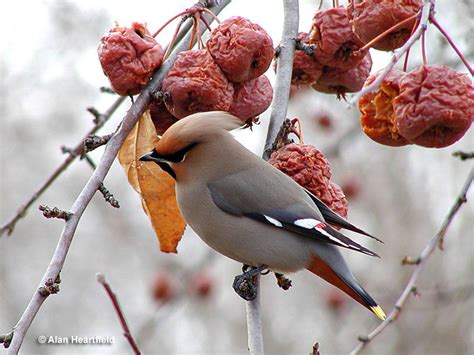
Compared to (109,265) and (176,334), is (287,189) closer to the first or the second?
(176,334)

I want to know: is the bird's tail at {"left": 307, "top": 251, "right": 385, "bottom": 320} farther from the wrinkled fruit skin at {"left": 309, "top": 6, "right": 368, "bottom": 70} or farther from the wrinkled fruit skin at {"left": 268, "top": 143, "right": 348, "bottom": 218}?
the wrinkled fruit skin at {"left": 309, "top": 6, "right": 368, "bottom": 70}

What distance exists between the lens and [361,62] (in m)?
3.01

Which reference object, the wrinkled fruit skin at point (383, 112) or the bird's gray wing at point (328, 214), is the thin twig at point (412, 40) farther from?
the bird's gray wing at point (328, 214)

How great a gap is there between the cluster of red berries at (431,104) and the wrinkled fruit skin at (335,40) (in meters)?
0.35

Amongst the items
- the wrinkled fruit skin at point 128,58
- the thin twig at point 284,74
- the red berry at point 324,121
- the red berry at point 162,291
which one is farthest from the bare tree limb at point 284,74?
the red berry at point 162,291

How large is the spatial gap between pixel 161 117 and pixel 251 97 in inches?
12.7

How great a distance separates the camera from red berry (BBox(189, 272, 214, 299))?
21.4ft

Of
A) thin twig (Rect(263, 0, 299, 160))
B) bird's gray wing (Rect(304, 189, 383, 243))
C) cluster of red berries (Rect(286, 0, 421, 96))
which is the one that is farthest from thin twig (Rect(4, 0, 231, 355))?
bird's gray wing (Rect(304, 189, 383, 243))

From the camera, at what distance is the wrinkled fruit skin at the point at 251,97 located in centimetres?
266

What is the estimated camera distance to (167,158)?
265 centimetres

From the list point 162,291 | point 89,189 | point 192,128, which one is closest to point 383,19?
point 192,128

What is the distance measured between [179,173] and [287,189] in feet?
1.31

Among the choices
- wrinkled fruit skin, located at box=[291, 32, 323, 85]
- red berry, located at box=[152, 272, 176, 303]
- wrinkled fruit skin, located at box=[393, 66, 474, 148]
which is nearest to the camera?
wrinkled fruit skin, located at box=[393, 66, 474, 148]

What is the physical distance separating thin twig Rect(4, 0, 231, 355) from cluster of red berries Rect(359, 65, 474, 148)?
0.70m
